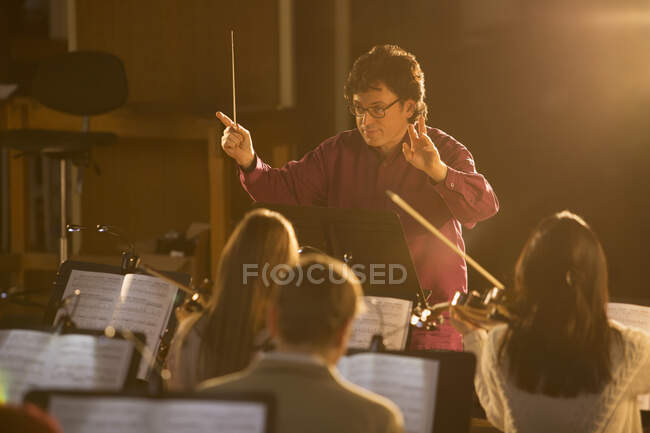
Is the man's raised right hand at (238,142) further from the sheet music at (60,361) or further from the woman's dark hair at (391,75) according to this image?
the sheet music at (60,361)

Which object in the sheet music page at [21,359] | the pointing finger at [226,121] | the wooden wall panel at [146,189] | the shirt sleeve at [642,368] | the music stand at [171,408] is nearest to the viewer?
the music stand at [171,408]

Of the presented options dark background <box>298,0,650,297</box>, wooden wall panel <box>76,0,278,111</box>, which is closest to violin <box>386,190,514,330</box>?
dark background <box>298,0,650,297</box>

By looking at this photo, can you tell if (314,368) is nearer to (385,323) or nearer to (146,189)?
(385,323)

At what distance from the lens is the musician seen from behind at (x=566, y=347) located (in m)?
2.32

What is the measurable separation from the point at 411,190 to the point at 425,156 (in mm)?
291

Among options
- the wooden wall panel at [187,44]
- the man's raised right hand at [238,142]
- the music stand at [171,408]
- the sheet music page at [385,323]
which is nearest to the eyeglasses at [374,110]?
the man's raised right hand at [238,142]

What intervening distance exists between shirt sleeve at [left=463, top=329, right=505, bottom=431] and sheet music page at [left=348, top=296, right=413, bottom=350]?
191 mm

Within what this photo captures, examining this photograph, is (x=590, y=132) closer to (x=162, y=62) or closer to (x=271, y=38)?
(x=271, y=38)

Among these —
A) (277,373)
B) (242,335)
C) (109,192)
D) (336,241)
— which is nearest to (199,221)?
(109,192)

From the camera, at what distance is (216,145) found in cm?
482

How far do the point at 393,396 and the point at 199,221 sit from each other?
3722 mm

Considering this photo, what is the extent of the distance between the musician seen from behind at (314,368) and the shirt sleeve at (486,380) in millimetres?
828

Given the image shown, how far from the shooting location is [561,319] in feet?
7.69

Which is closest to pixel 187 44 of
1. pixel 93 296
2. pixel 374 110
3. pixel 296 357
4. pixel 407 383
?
pixel 374 110
